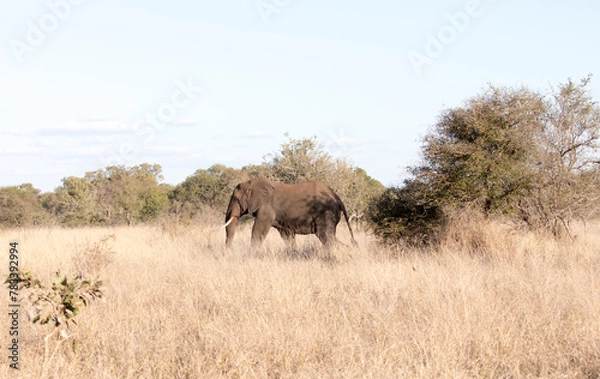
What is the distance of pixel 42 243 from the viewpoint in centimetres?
1400

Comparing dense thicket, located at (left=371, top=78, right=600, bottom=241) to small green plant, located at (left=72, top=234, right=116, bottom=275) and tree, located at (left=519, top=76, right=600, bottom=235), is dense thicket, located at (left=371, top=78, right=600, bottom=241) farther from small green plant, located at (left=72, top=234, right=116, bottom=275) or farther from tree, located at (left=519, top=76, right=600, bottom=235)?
small green plant, located at (left=72, top=234, right=116, bottom=275)

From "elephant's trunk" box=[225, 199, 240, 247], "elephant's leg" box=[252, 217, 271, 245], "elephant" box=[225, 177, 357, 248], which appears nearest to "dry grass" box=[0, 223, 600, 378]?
"elephant" box=[225, 177, 357, 248]

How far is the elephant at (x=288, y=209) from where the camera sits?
14500mm

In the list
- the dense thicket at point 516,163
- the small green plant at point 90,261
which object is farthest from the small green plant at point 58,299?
the dense thicket at point 516,163

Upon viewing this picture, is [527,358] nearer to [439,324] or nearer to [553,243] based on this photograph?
[439,324]

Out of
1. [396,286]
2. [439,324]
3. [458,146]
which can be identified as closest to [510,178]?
[458,146]

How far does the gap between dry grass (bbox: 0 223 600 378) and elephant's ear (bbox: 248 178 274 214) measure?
442cm

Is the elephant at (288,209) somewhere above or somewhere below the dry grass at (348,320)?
above

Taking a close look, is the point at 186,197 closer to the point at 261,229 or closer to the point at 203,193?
the point at 203,193

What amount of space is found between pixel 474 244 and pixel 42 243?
31.3 feet

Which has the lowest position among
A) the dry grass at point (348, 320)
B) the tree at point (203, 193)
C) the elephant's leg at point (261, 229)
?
the dry grass at point (348, 320)

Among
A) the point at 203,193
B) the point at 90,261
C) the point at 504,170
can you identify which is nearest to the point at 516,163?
the point at 504,170

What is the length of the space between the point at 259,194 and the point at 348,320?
8.77 meters

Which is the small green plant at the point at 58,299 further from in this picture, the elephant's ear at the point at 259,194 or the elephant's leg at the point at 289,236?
the elephant's ear at the point at 259,194
